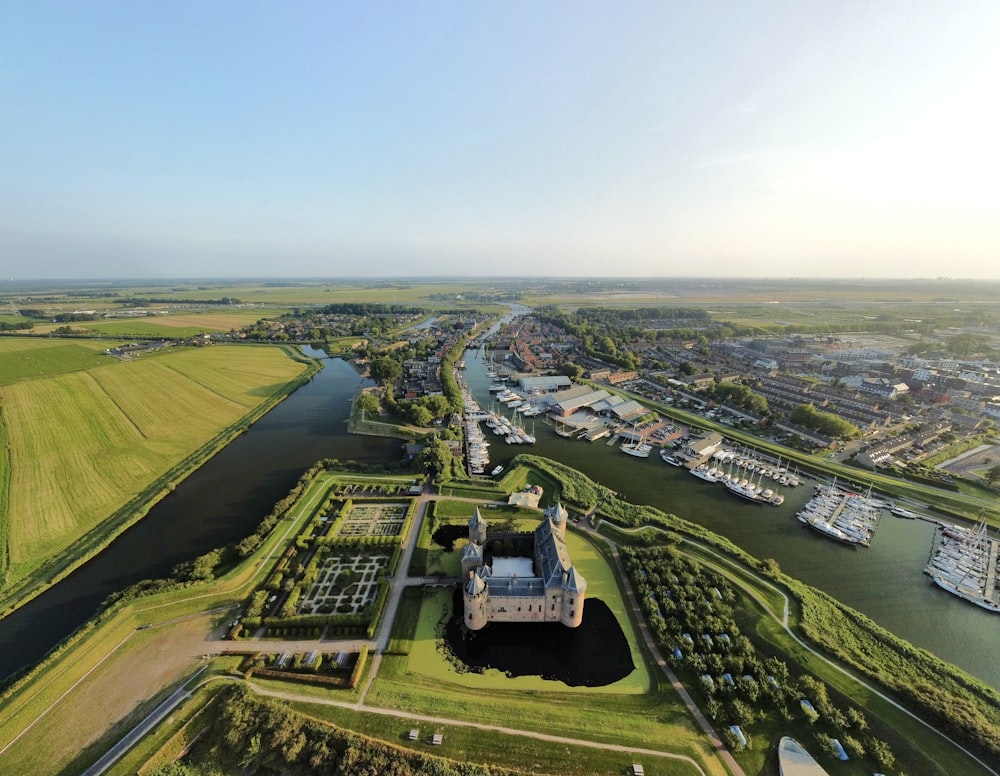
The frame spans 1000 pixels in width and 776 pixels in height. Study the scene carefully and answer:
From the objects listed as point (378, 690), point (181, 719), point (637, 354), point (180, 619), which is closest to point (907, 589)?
point (378, 690)

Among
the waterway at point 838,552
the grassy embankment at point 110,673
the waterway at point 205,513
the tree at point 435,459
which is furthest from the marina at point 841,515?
the grassy embankment at point 110,673

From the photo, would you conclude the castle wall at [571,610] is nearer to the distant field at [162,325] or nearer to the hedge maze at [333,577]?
the hedge maze at [333,577]

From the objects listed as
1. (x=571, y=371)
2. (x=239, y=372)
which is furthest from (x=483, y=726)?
(x=239, y=372)

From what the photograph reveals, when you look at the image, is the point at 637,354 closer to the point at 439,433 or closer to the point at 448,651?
the point at 439,433

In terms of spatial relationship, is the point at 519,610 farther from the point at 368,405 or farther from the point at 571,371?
the point at 571,371

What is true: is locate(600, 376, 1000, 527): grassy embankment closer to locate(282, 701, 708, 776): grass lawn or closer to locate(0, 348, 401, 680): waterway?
locate(282, 701, 708, 776): grass lawn

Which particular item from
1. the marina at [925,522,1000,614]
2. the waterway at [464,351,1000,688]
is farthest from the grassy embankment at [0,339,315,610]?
the marina at [925,522,1000,614]

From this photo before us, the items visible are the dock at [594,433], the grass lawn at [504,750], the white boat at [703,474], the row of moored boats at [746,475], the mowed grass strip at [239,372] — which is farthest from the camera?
the mowed grass strip at [239,372]
